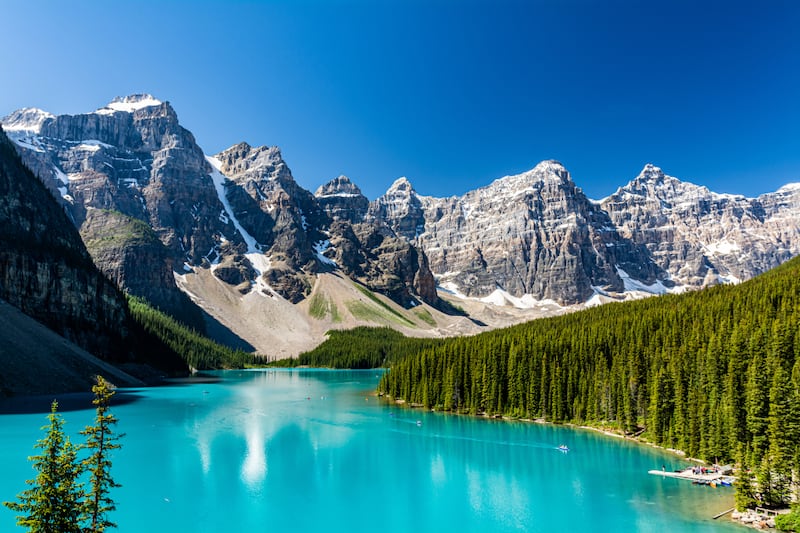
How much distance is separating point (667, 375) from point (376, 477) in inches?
1468

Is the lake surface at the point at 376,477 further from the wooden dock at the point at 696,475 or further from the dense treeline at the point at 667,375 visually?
the dense treeline at the point at 667,375

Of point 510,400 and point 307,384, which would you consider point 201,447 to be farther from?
point 307,384

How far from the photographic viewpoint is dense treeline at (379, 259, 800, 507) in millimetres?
42781

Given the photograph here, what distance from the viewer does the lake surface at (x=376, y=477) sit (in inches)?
1409

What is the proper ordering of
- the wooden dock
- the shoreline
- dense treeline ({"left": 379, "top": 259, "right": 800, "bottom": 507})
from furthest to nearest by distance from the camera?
the shoreline → the wooden dock → dense treeline ({"left": 379, "top": 259, "right": 800, "bottom": 507})

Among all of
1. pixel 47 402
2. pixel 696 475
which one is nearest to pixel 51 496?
pixel 696 475

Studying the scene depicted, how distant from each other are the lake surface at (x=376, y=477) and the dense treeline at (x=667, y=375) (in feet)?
14.7

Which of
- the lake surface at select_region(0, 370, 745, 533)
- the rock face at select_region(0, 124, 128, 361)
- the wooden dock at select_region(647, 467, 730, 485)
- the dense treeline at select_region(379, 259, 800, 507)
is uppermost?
the rock face at select_region(0, 124, 128, 361)

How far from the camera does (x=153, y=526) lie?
33.8 metres

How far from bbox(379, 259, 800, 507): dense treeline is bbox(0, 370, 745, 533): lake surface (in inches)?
177

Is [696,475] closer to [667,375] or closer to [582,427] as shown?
[667,375]

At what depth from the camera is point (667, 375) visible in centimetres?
6147

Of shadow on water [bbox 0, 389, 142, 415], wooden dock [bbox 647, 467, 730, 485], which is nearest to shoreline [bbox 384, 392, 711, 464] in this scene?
wooden dock [bbox 647, 467, 730, 485]

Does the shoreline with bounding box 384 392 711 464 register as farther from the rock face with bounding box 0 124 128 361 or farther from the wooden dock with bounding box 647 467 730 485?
the rock face with bounding box 0 124 128 361
